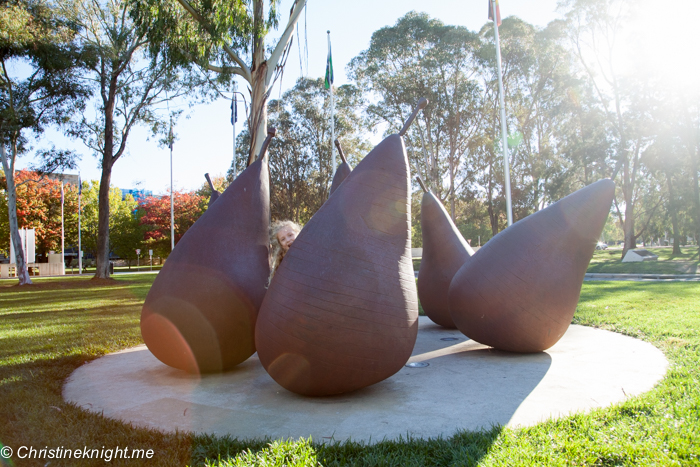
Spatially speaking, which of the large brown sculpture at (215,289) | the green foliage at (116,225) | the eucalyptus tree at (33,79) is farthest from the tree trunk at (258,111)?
the green foliage at (116,225)

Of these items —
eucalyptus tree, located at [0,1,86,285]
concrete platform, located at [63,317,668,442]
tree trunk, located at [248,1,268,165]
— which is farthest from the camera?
eucalyptus tree, located at [0,1,86,285]

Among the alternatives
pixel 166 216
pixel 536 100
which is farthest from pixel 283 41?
pixel 166 216

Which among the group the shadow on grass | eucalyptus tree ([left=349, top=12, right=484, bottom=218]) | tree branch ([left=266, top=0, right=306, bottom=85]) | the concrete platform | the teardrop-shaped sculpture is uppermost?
eucalyptus tree ([left=349, top=12, right=484, bottom=218])

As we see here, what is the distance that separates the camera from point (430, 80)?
26375 millimetres

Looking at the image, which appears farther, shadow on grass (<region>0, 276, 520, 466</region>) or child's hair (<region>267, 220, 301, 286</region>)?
child's hair (<region>267, 220, 301, 286</region>)

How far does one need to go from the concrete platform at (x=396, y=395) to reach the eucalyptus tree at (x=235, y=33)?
584 cm

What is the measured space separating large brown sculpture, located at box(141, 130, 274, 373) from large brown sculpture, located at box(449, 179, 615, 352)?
253 cm

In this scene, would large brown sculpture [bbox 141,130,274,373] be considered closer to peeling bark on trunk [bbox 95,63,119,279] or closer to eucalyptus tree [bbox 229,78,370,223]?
peeling bark on trunk [bbox 95,63,119,279]

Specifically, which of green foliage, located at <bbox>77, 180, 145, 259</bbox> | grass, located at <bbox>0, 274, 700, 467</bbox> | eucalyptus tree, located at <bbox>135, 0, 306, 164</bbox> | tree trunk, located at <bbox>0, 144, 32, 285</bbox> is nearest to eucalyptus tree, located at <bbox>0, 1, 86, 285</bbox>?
tree trunk, located at <bbox>0, 144, 32, 285</bbox>

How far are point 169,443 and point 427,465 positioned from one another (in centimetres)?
168

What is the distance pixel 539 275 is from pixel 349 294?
2479mm

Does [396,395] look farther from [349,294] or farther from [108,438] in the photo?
[108,438]

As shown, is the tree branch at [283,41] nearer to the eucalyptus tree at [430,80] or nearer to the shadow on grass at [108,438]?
the shadow on grass at [108,438]

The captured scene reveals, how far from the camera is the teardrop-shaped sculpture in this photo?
3.60 meters
